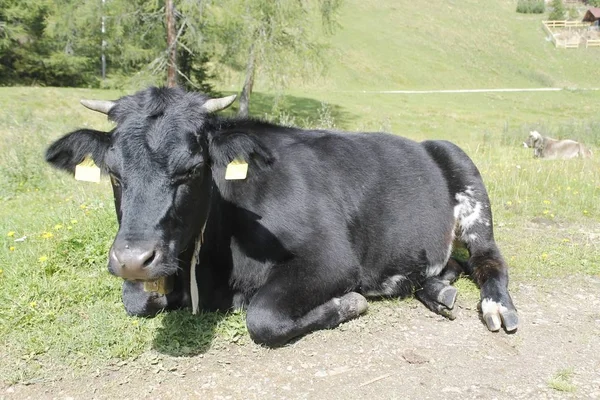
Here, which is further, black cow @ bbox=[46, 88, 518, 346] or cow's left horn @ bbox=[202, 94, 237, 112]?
cow's left horn @ bbox=[202, 94, 237, 112]

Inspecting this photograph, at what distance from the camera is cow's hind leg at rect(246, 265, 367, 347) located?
4.24m

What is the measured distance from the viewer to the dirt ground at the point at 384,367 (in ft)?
12.4

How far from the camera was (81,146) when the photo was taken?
422cm

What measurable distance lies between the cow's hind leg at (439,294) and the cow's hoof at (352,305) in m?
0.69

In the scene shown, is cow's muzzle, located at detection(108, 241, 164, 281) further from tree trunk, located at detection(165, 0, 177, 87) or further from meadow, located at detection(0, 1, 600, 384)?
tree trunk, located at detection(165, 0, 177, 87)

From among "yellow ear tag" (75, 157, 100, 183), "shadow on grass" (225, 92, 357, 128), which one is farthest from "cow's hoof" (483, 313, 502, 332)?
"shadow on grass" (225, 92, 357, 128)

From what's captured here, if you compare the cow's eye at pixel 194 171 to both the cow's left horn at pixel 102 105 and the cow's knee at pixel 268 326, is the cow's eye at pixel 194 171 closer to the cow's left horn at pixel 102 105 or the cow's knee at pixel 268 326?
the cow's left horn at pixel 102 105

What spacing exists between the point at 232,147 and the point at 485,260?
3.08 meters

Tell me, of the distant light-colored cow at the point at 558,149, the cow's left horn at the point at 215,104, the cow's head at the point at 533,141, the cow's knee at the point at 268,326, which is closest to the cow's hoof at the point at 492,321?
the cow's knee at the point at 268,326

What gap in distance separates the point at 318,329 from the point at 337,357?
1.39 ft

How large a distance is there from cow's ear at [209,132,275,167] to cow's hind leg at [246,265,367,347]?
1025 mm

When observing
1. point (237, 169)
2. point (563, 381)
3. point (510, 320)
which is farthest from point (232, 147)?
point (563, 381)

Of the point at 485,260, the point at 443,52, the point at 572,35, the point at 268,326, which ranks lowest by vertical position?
the point at 443,52

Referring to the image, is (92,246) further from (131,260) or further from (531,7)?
(531,7)
